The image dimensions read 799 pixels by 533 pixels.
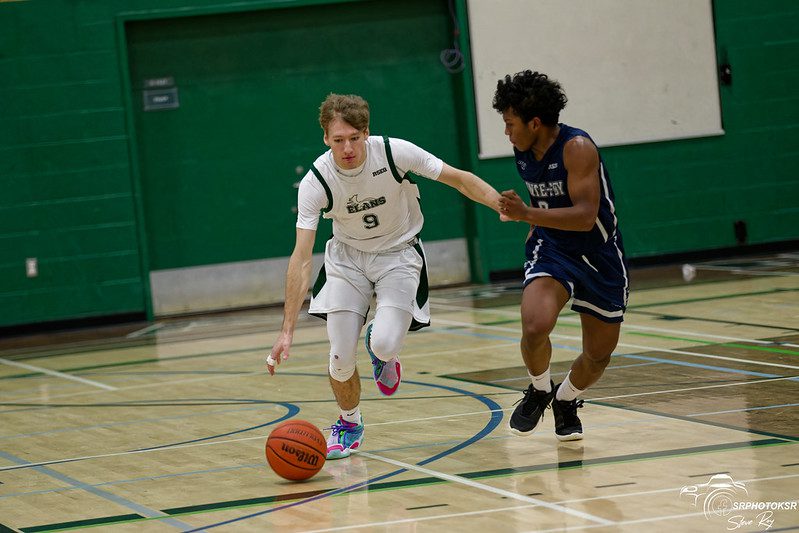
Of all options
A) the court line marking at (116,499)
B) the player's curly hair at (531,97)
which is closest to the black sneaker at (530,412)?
the player's curly hair at (531,97)

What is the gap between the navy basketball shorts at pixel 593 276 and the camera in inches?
207

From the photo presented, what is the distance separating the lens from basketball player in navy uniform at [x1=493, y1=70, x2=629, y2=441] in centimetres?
514

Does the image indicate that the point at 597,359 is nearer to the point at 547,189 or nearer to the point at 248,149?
the point at 547,189

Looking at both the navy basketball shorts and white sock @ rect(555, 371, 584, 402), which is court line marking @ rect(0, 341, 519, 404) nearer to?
white sock @ rect(555, 371, 584, 402)

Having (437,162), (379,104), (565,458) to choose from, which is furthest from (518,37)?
(565,458)

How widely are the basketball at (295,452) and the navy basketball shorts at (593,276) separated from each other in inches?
47.4

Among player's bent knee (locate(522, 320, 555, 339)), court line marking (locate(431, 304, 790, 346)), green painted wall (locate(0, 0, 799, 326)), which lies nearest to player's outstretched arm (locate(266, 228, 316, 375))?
player's bent knee (locate(522, 320, 555, 339))

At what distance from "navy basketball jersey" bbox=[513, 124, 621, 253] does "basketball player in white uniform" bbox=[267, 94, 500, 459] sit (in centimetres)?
25

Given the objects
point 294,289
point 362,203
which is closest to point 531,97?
point 362,203

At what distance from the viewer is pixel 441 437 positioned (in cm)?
574

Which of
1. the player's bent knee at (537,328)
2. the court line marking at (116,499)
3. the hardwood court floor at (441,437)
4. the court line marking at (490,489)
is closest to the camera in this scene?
the court line marking at (490,489)

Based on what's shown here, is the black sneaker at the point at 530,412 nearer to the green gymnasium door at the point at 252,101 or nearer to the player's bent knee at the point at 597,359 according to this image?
the player's bent knee at the point at 597,359

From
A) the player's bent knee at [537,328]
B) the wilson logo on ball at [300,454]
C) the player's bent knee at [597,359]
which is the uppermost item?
the player's bent knee at [537,328]

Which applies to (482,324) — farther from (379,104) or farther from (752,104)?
(752,104)
